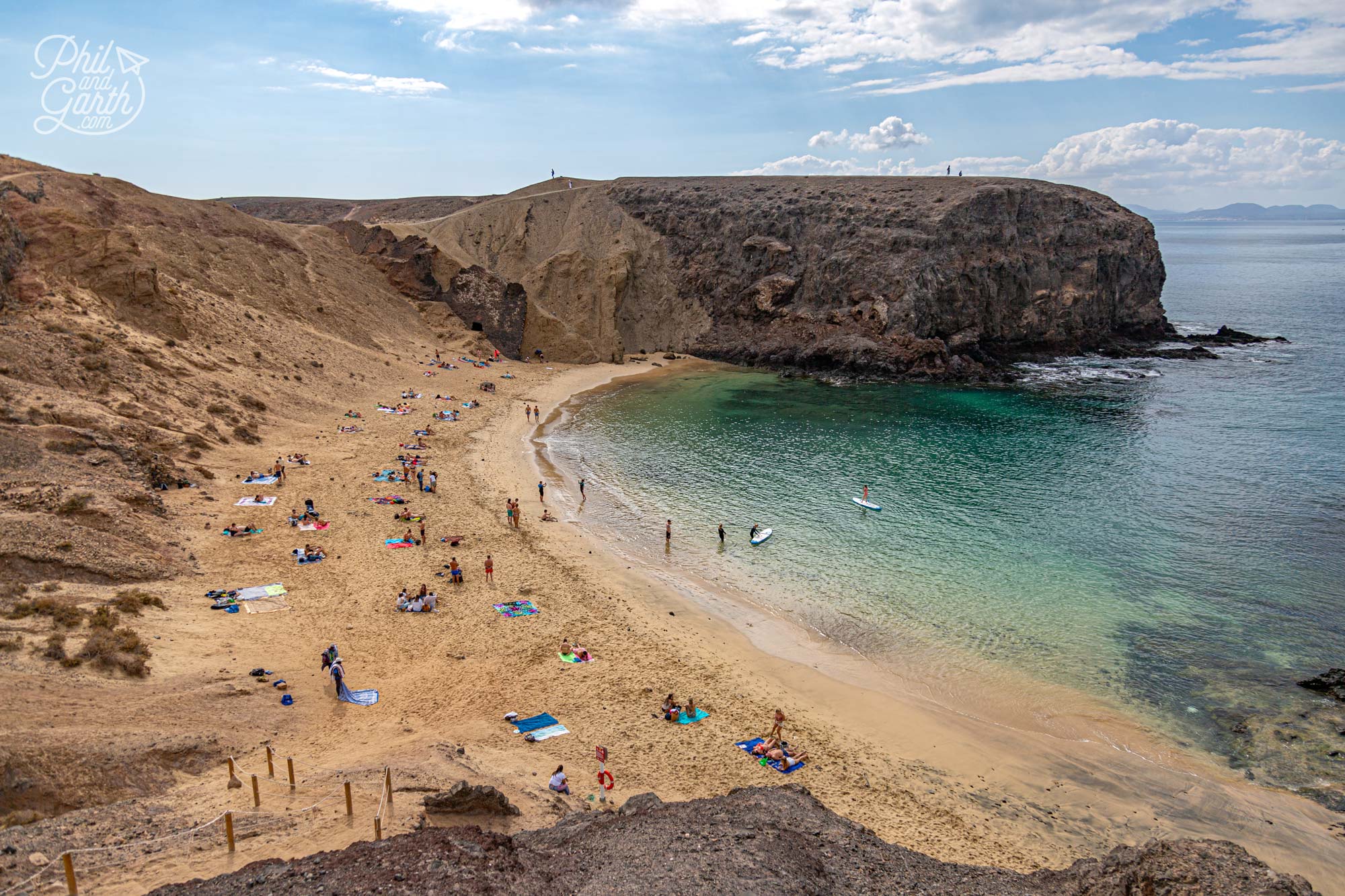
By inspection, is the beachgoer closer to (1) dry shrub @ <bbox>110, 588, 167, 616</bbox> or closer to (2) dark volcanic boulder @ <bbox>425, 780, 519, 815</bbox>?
(2) dark volcanic boulder @ <bbox>425, 780, 519, 815</bbox>

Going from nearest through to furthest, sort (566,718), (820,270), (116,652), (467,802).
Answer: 1. (467,802)
2. (116,652)
3. (566,718)
4. (820,270)

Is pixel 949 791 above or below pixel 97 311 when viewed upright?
below

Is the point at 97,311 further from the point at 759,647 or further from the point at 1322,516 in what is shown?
the point at 1322,516

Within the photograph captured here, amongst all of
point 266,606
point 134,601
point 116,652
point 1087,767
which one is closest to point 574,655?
point 266,606

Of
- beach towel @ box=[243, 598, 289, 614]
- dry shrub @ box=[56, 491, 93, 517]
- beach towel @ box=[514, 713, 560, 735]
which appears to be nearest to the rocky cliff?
beach towel @ box=[514, 713, 560, 735]

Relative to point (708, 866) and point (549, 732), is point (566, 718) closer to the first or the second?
point (549, 732)

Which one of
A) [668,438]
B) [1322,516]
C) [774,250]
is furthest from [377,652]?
[774,250]
